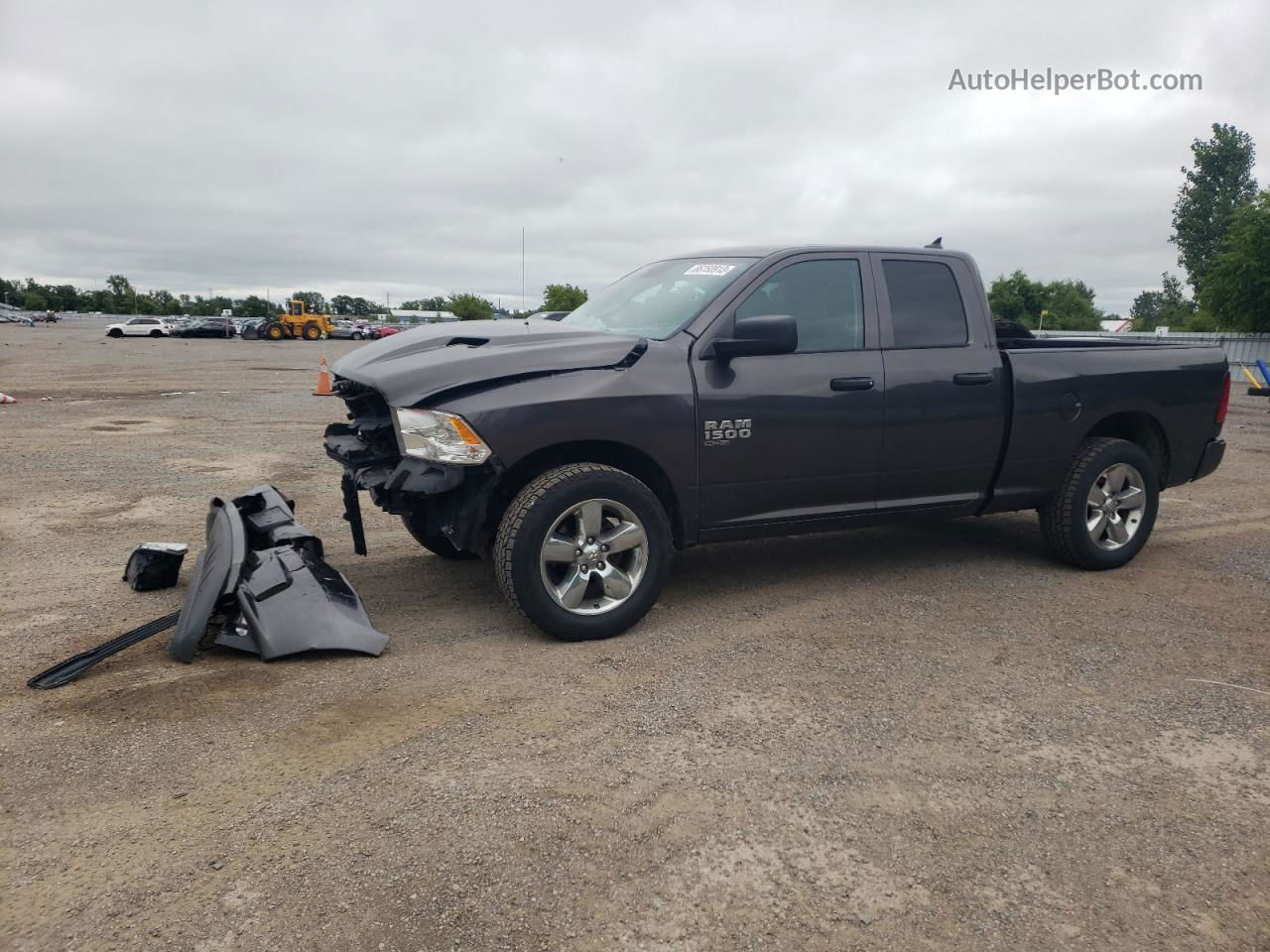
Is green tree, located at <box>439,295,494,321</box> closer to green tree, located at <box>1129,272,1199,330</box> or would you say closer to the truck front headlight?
green tree, located at <box>1129,272,1199,330</box>

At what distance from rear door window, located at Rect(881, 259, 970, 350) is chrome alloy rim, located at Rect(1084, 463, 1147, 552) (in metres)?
1.36

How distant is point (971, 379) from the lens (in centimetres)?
530

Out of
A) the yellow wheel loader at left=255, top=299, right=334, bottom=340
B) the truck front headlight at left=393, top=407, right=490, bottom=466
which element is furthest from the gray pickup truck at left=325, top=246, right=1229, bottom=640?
the yellow wheel loader at left=255, top=299, right=334, bottom=340

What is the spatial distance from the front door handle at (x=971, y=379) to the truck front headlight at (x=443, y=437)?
2773 mm

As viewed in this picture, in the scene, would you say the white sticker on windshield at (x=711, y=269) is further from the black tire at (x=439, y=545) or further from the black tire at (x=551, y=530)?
the black tire at (x=439, y=545)

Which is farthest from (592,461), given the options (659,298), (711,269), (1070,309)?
(1070,309)

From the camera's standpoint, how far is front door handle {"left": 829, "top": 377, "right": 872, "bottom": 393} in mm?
4910

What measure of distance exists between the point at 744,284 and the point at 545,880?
10.5 ft

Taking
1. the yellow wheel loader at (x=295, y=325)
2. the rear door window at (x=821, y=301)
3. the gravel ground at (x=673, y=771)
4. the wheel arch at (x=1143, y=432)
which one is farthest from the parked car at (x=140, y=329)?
the wheel arch at (x=1143, y=432)

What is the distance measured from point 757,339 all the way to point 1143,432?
3.24 meters

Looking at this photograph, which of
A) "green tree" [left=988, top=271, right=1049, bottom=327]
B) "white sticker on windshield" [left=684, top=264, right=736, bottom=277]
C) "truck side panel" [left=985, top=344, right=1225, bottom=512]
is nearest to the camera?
"white sticker on windshield" [left=684, top=264, right=736, bottom=277]

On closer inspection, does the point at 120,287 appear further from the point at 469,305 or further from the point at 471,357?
the point at 471,357

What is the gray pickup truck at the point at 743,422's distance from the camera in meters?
4.23

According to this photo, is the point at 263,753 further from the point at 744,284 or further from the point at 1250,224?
the point at 1250,224
